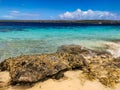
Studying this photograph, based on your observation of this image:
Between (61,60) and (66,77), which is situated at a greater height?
(61,60)

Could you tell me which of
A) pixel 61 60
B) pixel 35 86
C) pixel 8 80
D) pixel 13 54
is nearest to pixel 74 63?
pixel 61 60

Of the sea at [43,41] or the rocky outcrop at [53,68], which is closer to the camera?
the rocky outcrop at [53,68]

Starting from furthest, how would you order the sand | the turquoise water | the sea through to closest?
the turquoise water, the sea, the sand

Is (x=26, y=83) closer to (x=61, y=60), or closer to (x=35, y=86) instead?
(x=35, y=86)

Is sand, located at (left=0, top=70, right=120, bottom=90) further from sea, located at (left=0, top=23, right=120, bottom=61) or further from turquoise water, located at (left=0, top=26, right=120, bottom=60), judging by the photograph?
turquoise water, located at (left=0, top=26, right=120, bottom=60)

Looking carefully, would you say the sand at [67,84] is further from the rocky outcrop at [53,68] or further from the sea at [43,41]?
the sea at [43,41]

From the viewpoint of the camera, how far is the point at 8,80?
6742mm

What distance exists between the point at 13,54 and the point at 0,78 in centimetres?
493

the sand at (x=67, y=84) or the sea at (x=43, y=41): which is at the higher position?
the sand at (x=67, y=84)

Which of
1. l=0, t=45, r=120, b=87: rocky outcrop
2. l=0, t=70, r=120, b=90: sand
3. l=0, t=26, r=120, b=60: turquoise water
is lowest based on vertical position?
l=0, t=26, r=120, b=60: turquoise water

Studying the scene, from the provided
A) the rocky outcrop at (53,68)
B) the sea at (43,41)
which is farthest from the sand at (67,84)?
the sea at (43,41)

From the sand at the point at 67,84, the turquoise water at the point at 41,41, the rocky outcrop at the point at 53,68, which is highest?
the rocky outcrop at the point at 53,68

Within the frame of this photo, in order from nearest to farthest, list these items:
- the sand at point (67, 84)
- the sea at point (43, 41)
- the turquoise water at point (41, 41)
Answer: the sand at point (67, 84)
the sea at point (43, 41)
the turquoise water at point (41, 41)

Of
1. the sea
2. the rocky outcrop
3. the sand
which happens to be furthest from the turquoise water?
the sand
